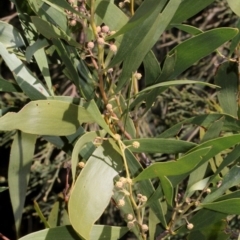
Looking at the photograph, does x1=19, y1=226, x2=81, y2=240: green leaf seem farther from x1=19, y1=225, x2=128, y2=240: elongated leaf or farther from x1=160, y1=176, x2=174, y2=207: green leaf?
x1=160, y1=176, x2=174, y2=207: green leaf

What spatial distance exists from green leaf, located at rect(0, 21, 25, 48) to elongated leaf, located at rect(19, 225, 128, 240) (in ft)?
0.73

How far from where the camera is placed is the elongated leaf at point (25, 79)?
1.75ft

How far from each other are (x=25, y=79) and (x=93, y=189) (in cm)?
15

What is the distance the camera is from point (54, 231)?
1.74ft

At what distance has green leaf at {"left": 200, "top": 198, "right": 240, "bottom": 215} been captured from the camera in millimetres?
513

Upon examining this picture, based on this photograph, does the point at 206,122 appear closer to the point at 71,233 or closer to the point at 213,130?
the point at 213,130

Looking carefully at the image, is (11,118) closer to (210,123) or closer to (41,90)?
(41,90)

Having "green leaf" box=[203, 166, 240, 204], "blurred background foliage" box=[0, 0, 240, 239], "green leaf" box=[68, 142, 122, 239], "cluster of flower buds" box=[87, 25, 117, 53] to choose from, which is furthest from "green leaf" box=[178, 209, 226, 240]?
"blurred background foliage" box=[0, 0, 240, 239]

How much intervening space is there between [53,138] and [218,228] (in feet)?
0.74

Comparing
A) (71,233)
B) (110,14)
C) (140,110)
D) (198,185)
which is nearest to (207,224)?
(198,185)

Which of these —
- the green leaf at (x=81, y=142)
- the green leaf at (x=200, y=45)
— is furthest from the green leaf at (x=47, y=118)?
the green leaf at (x=200, y=45)

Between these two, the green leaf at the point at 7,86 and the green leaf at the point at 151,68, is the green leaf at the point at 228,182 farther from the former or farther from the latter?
the green leaf at the point at 7,86

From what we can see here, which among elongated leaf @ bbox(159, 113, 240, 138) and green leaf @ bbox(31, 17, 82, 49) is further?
elongated leaf @ bbox(159, 113, 240, 138)

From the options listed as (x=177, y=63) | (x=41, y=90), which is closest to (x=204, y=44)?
(x=177, y=63)
